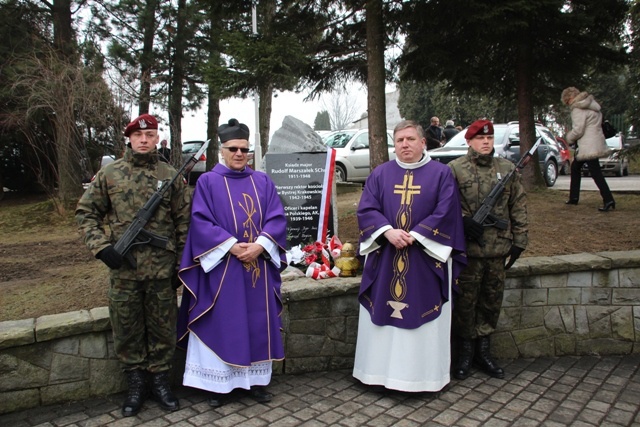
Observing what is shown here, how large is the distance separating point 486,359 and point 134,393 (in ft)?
→ 8.80

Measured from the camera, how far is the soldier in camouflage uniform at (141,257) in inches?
142

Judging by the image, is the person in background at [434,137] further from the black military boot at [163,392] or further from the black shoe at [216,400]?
the black military boot at [163,392]

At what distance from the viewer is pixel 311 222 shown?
6.09 m

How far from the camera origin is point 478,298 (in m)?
4.30

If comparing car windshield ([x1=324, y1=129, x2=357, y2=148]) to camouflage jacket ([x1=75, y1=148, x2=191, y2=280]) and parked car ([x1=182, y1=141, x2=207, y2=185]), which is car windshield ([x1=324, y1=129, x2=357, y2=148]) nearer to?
parked car ([x1=182, y1=141, x2=207, y2=185])

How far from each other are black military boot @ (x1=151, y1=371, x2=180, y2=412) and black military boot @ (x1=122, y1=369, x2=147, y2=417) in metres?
0.08

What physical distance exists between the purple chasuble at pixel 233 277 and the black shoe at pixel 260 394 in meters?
0.28

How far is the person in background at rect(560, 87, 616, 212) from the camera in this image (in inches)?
288

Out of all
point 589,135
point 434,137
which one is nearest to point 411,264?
point 589,135

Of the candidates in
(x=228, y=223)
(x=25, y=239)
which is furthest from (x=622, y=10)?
(x=25, y=239)

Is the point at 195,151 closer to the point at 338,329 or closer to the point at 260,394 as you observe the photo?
the point at 338,329

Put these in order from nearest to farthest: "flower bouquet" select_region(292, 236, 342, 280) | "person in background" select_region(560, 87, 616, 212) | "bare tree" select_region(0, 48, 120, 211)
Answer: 1. "flower bouquet" select_region(292, 236, 342, 280)
2. "person in background" select_region(560, 87, 616, 212)
3. "bare tree" select_region(0, 48, 120, 211)

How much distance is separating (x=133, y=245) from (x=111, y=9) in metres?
12.2

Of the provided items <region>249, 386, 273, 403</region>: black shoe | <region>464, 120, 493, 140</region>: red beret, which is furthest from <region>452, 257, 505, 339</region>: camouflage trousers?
<region>249, 386, 273, 403</region>: black shoe
